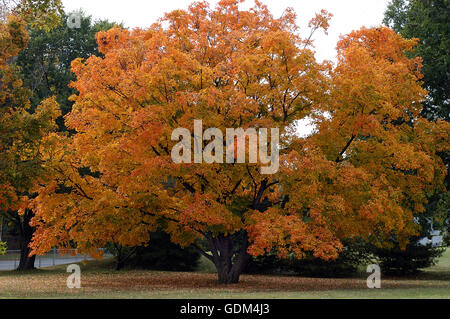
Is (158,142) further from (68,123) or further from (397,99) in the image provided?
(397,99)

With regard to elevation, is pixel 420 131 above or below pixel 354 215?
above

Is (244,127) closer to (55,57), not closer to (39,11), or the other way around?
(39,11)

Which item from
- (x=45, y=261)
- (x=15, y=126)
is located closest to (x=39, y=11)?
(x=15, y=126)

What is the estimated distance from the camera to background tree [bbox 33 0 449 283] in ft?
67.0

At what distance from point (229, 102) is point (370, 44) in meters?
8.03

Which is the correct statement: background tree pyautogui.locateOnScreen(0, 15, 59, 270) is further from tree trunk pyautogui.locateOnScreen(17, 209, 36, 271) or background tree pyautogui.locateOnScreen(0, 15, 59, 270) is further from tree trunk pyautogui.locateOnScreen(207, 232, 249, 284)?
tree trunk pyautogui.locateOnScreen(17, 209, 36, 271)

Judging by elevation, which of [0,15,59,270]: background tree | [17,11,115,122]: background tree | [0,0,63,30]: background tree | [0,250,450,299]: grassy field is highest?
[17,11,115,122]: background tree

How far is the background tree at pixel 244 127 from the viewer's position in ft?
67.0

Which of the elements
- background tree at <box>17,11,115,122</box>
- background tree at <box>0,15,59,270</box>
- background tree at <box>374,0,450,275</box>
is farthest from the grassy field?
background tree at <box>17,11,115,122</box>

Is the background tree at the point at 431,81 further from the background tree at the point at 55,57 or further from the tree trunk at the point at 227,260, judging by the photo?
the background tree at the point at 55,57

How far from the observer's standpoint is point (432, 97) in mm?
28750

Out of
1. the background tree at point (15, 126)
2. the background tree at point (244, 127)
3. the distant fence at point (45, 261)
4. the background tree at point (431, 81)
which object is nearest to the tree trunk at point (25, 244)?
the distant fence at point (45, 261)

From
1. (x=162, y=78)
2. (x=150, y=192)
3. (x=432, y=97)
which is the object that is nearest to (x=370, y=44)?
(x=432, y=97)

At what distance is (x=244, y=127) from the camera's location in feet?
69.1
